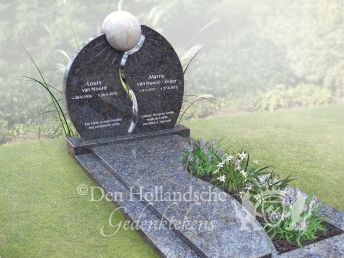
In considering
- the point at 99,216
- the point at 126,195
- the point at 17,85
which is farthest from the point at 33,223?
the point at 17,85

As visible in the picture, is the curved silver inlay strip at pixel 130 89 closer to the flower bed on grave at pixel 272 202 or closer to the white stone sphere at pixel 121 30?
the white stone sphere at pixel 121 30

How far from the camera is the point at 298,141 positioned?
7238 mm

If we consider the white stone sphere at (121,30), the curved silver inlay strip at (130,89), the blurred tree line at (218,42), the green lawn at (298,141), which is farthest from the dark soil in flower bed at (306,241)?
the blurred tree line at (218,42)

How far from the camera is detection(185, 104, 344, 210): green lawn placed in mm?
5590

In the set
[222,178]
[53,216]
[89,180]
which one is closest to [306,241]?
[222,178]

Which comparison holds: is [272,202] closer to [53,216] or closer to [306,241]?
[306,241]

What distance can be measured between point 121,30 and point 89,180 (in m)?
1.97

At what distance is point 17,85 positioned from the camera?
40.0 feet

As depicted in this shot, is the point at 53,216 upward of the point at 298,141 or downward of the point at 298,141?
upward

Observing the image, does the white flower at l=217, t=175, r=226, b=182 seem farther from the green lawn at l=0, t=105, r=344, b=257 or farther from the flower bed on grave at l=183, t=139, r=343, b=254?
the green lawn at l=0, t=105, r=344, b=257

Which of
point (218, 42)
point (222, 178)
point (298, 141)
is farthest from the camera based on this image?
point (218, 42)

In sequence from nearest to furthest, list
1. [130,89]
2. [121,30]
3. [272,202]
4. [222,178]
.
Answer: [272,202] → [222,178] → [121,30] → [130,89]

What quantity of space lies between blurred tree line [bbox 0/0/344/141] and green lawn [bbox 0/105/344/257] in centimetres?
299

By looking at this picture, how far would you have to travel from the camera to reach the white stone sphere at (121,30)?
5.75m
